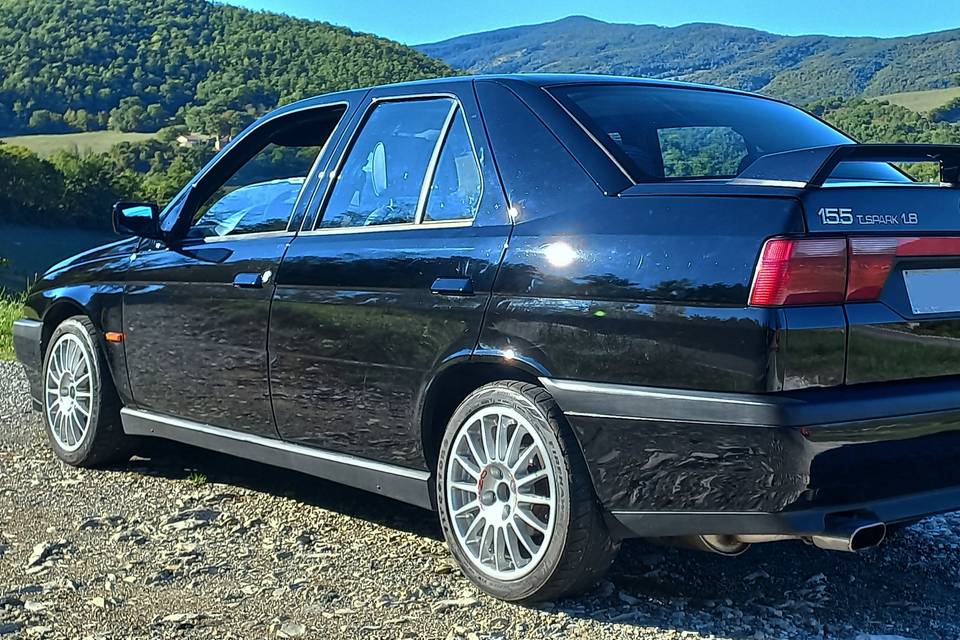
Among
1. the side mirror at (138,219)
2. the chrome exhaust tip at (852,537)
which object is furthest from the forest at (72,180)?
the chrome exhaust tip at (852,537)

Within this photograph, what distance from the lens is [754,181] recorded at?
3.03 meters

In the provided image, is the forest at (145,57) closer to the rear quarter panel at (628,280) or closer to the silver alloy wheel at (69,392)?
the silver alloy wheel at (69,392)

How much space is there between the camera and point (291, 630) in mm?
3244

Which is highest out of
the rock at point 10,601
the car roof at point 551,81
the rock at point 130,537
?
the car roof at point 551,81

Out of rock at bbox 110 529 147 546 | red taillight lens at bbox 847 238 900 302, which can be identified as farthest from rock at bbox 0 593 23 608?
red taillight lens at bbox 847 238 900 302

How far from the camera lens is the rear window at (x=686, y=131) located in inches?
135

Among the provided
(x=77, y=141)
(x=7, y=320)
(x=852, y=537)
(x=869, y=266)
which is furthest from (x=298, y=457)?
(x=77, y=141)

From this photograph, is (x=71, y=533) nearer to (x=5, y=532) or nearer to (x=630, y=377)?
(x=5, y=532)

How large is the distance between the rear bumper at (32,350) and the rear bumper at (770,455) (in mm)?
3534

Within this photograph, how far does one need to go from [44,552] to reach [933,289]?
3122 millimetres

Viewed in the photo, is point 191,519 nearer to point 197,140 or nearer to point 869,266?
point 869,266

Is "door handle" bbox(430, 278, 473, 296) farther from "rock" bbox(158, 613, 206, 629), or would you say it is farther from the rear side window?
"rock" bbox(158, 613, 206, 629)

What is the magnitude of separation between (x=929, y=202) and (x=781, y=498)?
0.93m

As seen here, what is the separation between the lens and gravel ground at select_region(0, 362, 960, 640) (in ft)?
10.7
